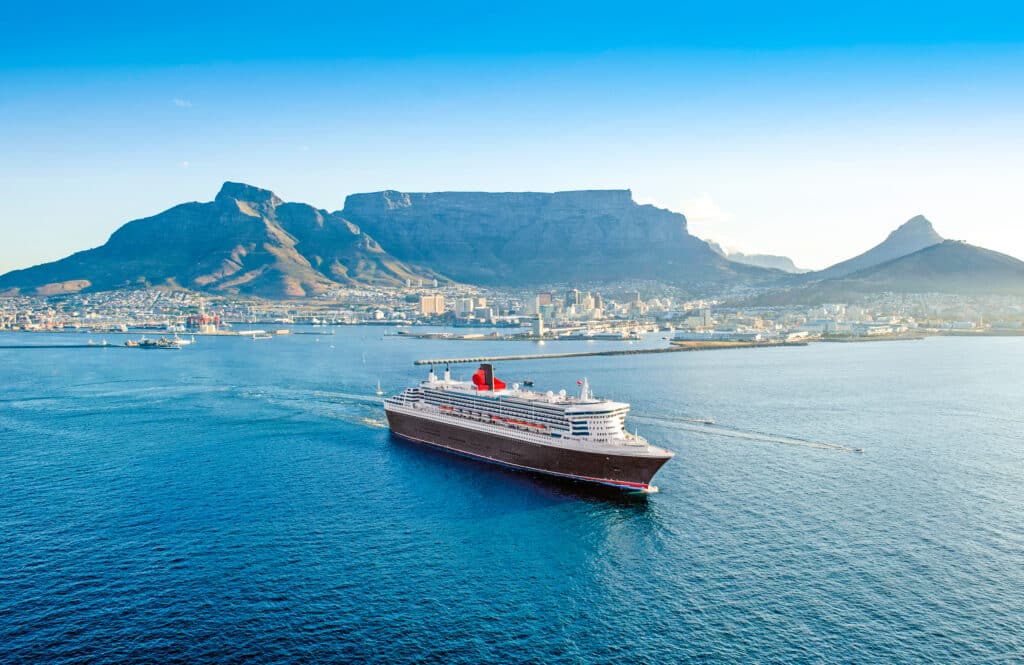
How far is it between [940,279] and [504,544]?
195858 millimetres

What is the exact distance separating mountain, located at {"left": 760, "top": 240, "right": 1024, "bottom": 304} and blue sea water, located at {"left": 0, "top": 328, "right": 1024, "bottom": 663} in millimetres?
142567

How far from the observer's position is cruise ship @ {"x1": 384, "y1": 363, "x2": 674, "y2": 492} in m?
32.3

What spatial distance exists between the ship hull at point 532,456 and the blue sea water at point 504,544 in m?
0.88

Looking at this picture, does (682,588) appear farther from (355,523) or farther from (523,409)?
(523,409)

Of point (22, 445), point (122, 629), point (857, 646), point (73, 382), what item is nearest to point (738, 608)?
point (857, 646)

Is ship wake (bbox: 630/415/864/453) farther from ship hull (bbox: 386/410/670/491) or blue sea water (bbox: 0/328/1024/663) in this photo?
ship hull (bbox: 386/410/670/491)

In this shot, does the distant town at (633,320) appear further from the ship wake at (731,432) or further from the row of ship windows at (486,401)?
the row of ship windows at (486,401)

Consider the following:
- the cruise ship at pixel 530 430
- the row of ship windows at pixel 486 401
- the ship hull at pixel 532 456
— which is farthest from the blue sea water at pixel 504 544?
the row of ship windows at pixel 486 401

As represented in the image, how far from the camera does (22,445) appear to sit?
4072 cm

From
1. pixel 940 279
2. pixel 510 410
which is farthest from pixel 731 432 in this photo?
pixel 940 279

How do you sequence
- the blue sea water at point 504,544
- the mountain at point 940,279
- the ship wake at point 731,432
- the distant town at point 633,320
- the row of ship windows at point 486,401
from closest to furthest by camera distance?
the blue sea water at point 504,544, the row of ship windows at point 486,401, the ship wake at point 731,432, the distant town at point 633,320, the mountain at point 940,279

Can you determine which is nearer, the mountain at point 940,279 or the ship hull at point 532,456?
the ship hull at point 532,456

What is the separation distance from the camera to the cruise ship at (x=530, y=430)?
106 feet

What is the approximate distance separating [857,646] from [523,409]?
21.1m
